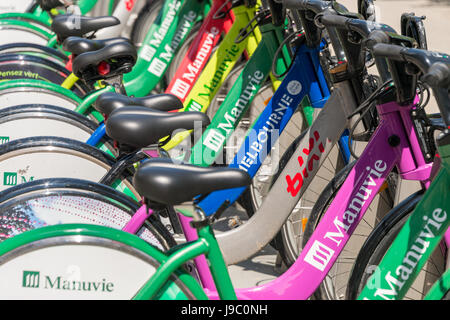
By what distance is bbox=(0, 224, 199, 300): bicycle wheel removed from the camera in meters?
2.34

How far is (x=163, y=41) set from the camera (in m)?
5.75

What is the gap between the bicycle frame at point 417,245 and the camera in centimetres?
235

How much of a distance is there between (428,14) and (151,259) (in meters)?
6.81

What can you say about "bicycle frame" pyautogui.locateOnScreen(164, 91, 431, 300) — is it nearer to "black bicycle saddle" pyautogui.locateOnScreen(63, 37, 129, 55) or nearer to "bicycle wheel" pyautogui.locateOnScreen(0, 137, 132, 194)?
"bicycle wheel" pyautogui.locateOnScreen(0, 137, 132, 194)

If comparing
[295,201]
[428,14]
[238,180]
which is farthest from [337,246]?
[428,14]

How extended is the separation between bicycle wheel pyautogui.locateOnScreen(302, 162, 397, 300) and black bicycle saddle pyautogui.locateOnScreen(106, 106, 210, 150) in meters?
0.69

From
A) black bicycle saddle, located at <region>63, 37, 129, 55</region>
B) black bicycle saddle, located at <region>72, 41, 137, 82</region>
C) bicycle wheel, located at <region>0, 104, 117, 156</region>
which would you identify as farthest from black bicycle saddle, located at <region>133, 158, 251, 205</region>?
black bicycle saddle, located at <region>63, 37, 129, 55</region>

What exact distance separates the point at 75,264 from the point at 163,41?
3568 millimetres

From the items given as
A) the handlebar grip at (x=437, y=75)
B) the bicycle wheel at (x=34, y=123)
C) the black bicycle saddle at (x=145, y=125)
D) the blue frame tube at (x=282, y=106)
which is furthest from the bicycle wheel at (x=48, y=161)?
the handlebar grip at (x=437, y=75)

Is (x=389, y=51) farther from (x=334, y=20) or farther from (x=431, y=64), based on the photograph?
(x=334, y=20)

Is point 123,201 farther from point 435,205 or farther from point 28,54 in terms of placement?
point 28,54

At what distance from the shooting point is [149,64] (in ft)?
18.8

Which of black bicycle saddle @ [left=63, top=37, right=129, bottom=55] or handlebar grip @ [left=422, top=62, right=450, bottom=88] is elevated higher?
handlebar grip @ [left=422, top=62, right=450, bottom=88]

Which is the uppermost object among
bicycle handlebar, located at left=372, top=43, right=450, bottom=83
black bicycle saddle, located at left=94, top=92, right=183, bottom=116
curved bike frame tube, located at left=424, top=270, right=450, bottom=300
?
bicycle handlebar, located at left=372, top=43, right=450, bottom=83
